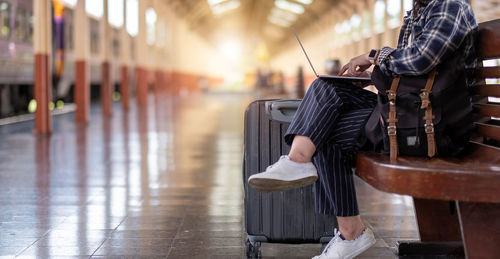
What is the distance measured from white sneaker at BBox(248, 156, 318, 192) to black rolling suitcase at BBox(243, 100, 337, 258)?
1.12 ft

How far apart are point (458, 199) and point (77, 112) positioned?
891 cm

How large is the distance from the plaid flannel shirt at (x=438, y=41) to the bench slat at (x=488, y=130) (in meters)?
0.22

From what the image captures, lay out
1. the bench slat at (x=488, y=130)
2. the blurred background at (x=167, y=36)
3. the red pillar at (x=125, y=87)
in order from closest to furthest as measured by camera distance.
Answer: the bench slat at (x=488, y=130) → the blurred background at (x=167, y=36) → the red pillar at (x=125, y=87)

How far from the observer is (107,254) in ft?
8.16

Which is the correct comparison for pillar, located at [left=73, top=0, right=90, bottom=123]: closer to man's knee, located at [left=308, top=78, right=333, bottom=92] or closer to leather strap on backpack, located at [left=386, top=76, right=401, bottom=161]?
man's knee, located at [left=308, top=78, right=333, bottom=92]

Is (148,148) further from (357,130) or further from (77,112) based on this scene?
(357,130)

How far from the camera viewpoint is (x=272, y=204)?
96.9 inches

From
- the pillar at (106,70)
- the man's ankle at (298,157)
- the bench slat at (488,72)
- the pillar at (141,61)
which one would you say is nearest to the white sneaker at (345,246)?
the man's ankle at (298,157)

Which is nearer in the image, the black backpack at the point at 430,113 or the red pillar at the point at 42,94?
the black backpack at the point at 430,113

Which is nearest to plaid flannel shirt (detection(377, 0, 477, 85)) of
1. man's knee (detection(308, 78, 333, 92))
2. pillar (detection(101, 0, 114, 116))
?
man's knee (detection(308, 78, 333, 92))

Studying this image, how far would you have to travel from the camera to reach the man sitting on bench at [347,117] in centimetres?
190

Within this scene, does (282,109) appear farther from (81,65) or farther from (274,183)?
(81,65)

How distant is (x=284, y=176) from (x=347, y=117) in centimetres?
32

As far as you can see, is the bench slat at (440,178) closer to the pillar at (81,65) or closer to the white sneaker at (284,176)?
the white sneaker at (284,176)
